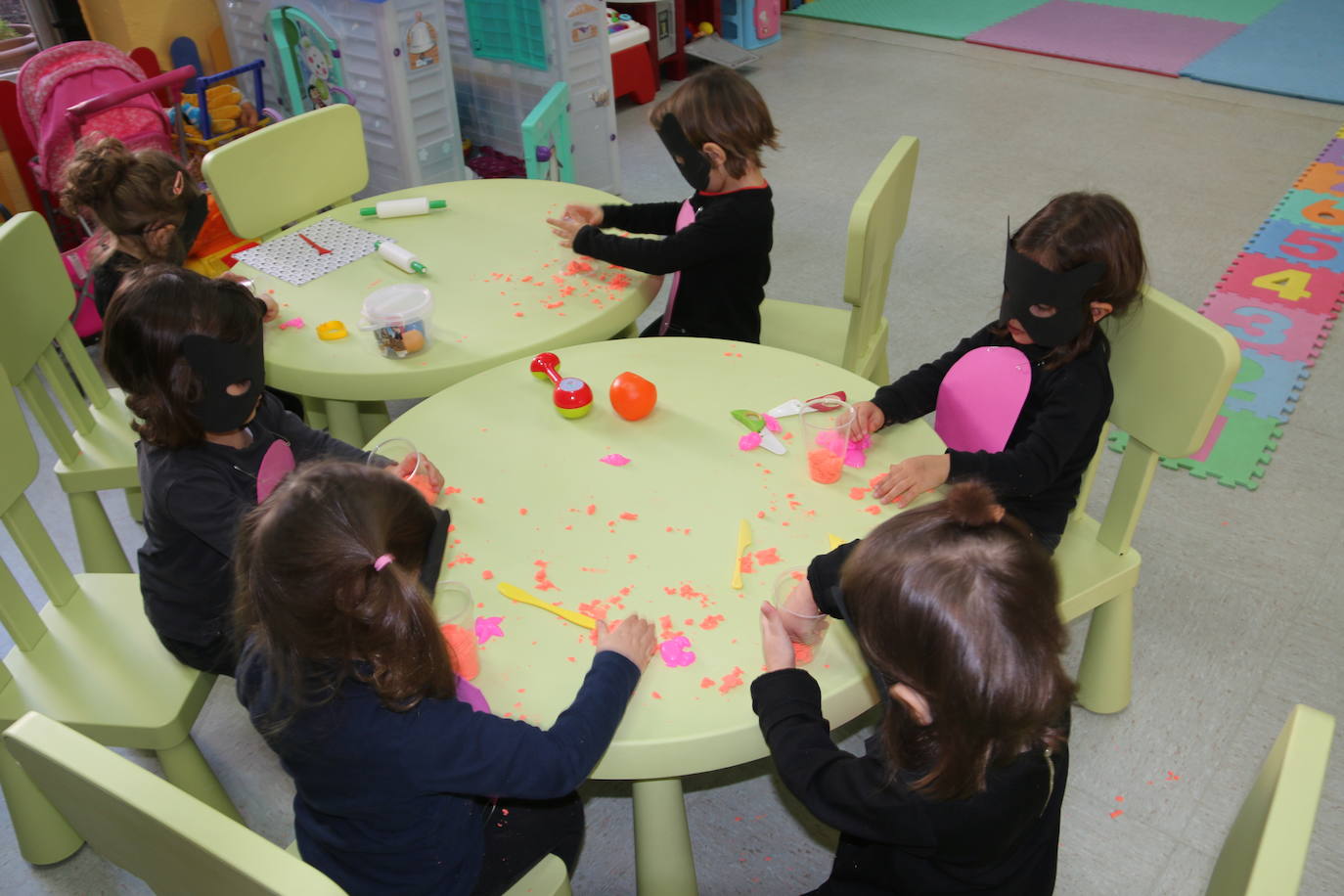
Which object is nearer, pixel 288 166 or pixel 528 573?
pixel 528 573

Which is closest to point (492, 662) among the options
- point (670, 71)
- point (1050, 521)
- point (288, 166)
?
point (1050, 521)

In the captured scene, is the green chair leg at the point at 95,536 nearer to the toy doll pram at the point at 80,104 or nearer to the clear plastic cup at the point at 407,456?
the clear plastic cup at the point at 407,456

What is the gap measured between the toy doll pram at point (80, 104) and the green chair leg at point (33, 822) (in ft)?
6.76

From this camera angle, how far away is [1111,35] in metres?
5.57

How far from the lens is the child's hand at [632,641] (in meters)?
1.23

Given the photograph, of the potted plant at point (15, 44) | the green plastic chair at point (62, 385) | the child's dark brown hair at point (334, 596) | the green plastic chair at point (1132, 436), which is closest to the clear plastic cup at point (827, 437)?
the green plastic chair at point (1132, 436)

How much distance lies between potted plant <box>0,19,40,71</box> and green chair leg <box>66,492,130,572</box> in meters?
2.54

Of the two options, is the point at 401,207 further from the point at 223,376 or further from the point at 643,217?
the point at 223,376

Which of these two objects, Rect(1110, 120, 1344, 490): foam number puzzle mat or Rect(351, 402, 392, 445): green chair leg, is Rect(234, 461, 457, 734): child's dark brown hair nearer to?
Rect(351, 402, 392, 445): green chair leg

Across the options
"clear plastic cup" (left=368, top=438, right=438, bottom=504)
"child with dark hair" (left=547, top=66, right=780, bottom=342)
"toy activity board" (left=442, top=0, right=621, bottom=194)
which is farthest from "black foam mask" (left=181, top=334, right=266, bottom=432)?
"toy activity board" (left=442, top=0, right=621, bottom=194)

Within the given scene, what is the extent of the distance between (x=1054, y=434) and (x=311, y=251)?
157cm

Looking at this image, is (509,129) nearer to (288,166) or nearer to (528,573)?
(288,166)

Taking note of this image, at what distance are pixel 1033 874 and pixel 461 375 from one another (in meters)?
1.21

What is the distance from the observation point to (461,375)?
1.84m
